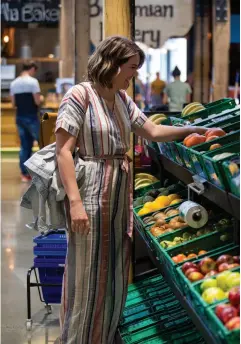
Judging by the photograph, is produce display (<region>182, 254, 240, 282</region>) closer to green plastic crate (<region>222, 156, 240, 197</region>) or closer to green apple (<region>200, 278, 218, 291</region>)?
green apple (<region>200, 278, 218, 291</region>)

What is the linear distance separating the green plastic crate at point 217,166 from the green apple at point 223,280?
0.38m

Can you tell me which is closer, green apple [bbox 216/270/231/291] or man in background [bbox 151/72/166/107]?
green apple [bbox 216/270/231/291]

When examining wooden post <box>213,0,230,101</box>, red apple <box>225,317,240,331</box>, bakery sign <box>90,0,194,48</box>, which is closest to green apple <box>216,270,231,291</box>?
red apple <box>225,317,240,331</box>

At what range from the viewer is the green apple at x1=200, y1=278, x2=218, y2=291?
339 centimetres

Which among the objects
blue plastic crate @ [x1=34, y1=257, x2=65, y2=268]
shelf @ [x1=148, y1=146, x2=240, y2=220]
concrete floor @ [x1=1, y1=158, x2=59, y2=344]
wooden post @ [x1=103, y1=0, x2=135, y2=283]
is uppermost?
Answer: wooden post @ [x1=103, y1=0, x2=135, y2=283]

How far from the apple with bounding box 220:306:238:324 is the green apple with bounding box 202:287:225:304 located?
177 millimetres

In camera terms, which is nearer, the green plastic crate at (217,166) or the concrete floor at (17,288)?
the green plastic crate at (217,166)

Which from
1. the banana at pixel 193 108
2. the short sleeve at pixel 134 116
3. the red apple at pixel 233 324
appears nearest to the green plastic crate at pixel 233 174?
the red apple at pixel 233 324

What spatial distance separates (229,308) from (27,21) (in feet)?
54.0

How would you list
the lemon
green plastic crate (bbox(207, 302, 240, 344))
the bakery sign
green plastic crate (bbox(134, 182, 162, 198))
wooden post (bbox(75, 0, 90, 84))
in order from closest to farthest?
green plastic crate (bbox(207, 302, 240, 344)), the lemon, green plastic crate (bbox(134, 182, 162, 198)), wooden post (bbox(75, 0, 90, 84)), the bakery sign

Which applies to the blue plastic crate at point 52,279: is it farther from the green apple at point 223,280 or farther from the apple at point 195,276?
the green apple at point 223,280

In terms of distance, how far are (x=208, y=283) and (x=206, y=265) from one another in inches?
12.0

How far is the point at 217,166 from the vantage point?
360 cm

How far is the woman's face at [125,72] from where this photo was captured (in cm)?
421
